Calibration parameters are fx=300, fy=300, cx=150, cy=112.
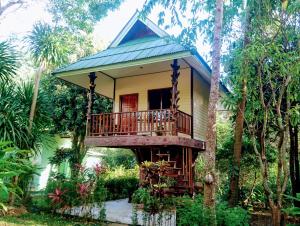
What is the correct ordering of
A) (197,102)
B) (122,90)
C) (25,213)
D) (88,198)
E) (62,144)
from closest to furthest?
(88,198)
(25,213)
(197,102)
(122,90)
(62,144)

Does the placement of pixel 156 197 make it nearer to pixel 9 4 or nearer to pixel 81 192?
pixel 81 192

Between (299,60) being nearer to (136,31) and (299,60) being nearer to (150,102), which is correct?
(150,102)

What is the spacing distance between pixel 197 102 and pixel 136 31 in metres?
4.40

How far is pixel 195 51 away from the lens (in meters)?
10.0

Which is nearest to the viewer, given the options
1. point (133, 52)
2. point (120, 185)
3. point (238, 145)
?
point (238, 145)

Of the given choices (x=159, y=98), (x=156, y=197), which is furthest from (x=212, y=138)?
(x=159, y=98)

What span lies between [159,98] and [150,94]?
1.52ft

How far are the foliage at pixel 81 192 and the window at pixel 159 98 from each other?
Answer: 4538mm

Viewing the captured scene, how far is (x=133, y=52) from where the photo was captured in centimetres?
1180

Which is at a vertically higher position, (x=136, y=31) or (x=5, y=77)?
(x=136, y=31)

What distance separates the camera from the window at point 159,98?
41.7ft

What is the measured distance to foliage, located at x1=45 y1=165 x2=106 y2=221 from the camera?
28.5ft

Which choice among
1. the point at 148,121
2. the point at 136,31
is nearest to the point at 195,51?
the point at 148,121

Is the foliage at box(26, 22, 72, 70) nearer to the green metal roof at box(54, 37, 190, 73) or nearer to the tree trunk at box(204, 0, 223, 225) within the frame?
the green metal roof at box(54, 37, 190, 73)
